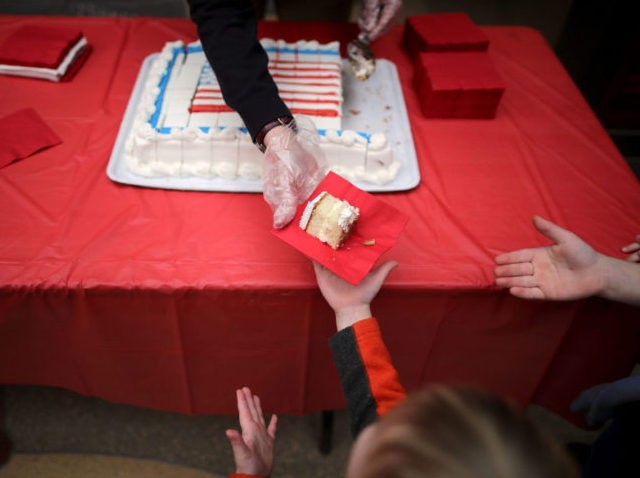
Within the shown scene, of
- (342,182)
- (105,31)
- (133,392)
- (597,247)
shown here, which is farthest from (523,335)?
(105,31)

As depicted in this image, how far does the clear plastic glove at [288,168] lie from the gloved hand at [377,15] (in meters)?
0.75

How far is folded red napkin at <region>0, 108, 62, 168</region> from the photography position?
61.9 inches

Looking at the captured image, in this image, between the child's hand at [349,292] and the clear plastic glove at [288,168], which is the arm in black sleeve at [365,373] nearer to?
the child's hand at [349,292]

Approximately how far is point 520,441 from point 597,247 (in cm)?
101

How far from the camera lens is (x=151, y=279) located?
1.29 metres

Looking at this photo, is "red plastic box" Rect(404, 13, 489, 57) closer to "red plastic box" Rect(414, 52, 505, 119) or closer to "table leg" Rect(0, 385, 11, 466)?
"red plastic box" Rect(414, 52, 505, 119)

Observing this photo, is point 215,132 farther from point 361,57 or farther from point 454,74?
point 454,74

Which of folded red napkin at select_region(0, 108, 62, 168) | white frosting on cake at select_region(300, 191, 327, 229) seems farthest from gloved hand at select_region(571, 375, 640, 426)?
folded red napkin at select_region(0, 108, 62, 168)

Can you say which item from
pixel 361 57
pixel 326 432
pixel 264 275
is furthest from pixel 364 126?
pixel 326 432

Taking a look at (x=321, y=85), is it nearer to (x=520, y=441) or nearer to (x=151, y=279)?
(x=151, y=279)

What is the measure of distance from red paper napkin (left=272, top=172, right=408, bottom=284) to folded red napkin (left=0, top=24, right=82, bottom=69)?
131cm

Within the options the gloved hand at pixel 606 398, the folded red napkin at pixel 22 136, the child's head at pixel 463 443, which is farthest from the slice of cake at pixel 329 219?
the folded red napkin at pixel 22 136

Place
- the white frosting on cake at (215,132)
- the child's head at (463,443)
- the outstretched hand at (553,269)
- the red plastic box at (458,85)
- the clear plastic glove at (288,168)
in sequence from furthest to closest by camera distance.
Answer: the red plastic box at (458,85), the white frosting on cake at (215,132), the clear plastic glove at (288,168), the outstretched hand at (553,269), the child's head at (463,443)

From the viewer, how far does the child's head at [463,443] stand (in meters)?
0.62
